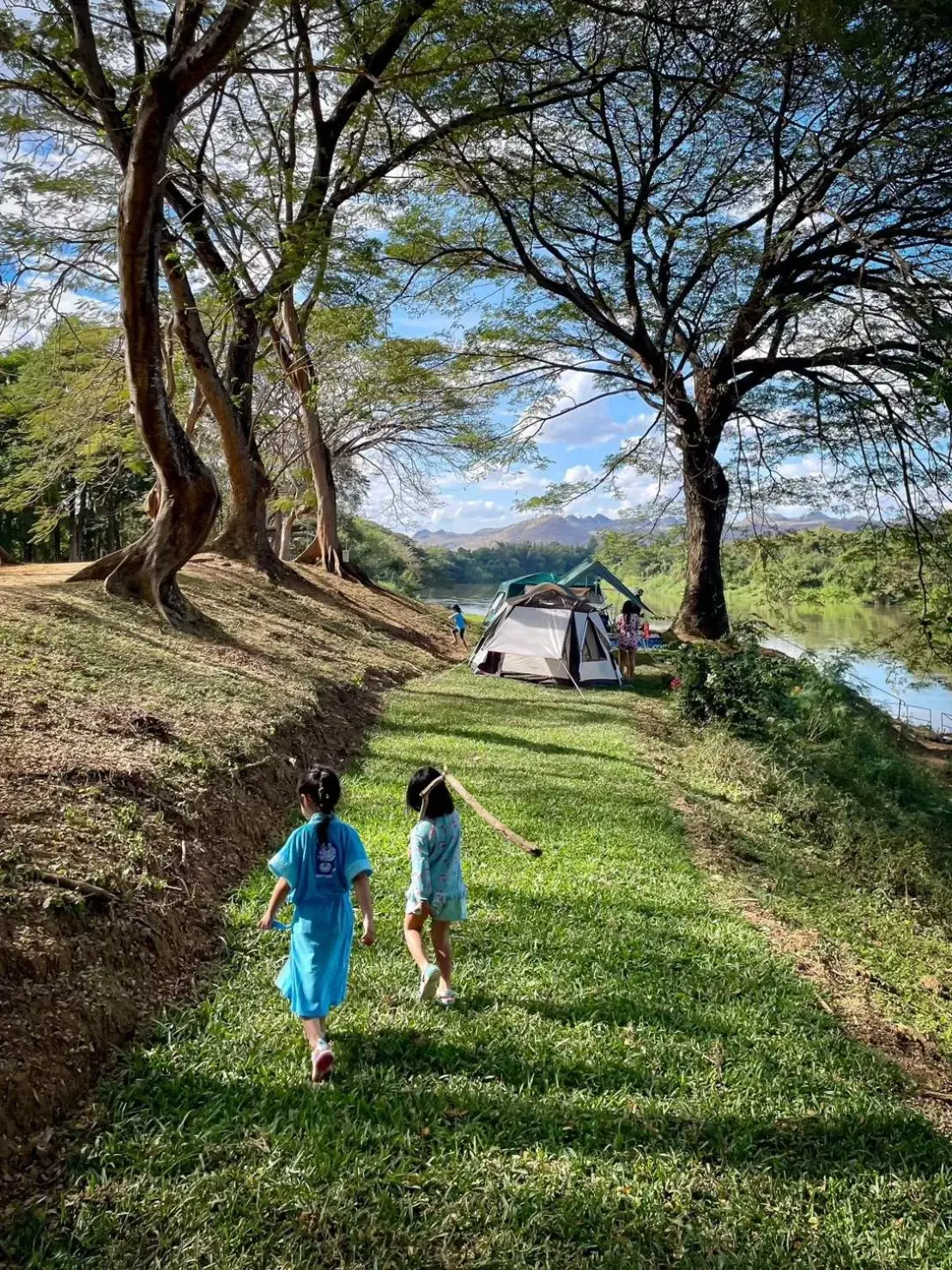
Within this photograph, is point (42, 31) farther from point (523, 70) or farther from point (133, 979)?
point (133, 979)

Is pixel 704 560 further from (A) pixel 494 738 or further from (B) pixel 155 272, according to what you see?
(B) pixel 155 272

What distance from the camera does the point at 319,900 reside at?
3211 millimetres

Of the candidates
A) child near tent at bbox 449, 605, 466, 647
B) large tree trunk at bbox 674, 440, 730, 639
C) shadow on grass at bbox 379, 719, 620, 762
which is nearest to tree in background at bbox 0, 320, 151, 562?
child near tent at bbox 449, 605, 466, 647

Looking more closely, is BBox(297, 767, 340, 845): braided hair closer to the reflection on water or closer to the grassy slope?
the grassy slope

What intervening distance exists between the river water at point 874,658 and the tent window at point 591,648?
10.0 feet

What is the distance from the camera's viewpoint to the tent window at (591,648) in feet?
47.0

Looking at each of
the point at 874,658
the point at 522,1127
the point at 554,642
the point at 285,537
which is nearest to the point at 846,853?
the point at 522,1127

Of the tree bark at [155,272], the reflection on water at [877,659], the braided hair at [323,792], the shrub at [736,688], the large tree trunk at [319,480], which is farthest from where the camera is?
the large tree trunk at [319,480]

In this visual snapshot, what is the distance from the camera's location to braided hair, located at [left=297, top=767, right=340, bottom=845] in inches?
128

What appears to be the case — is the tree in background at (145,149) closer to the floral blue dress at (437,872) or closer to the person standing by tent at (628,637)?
the floral blue dress at (437,872)

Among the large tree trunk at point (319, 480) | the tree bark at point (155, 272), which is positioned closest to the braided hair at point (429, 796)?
the tree bark at point (155, 272)

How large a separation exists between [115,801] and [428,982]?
2.16 metres

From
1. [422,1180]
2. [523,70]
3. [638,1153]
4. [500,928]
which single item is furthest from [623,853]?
[523,70]

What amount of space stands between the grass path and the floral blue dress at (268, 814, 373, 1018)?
1.20 feet
